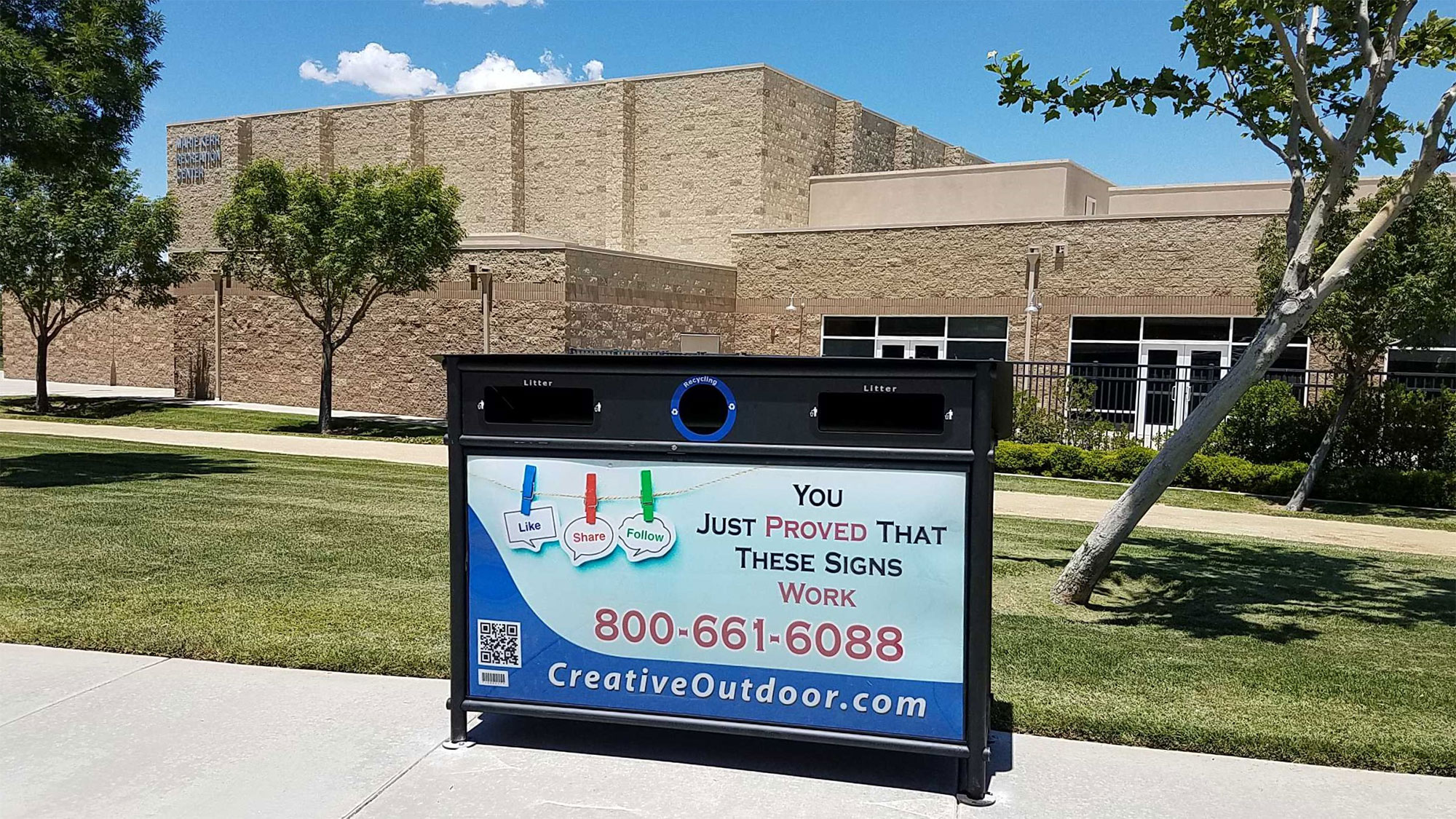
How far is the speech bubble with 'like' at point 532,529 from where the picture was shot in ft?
13.5

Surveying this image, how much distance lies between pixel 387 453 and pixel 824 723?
1433cm

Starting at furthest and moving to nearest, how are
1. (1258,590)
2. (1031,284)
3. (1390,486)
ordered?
(1031,284) → (1390,486) → (1258,590)

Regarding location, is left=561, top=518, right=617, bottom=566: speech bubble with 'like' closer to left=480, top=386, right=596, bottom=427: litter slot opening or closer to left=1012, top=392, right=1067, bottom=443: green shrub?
left=480, top=386, right=596, bottom=427: litter slot opening

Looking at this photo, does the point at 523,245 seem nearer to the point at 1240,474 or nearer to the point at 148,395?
the point at 1240,474

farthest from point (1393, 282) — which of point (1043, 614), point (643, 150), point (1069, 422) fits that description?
point (643, 150)

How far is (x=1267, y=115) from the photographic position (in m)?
7.88

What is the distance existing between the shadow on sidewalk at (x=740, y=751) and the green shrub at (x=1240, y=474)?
10.0 meters

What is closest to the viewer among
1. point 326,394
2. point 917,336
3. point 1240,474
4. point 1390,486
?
point 1390,486

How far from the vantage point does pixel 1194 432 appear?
6.65 m

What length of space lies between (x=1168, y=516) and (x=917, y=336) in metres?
14.3

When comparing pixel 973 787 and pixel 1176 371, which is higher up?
pixel 1176 371

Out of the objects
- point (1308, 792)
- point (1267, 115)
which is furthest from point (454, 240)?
point (1308, 792)

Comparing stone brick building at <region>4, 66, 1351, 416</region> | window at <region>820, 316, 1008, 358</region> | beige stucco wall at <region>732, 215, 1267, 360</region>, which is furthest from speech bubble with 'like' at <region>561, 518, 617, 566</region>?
window at <region>820, 316, 1008, 358</region>

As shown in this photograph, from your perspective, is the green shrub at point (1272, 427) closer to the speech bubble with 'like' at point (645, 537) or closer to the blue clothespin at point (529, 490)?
the speech bubble with 'like' at point (645, 537)
